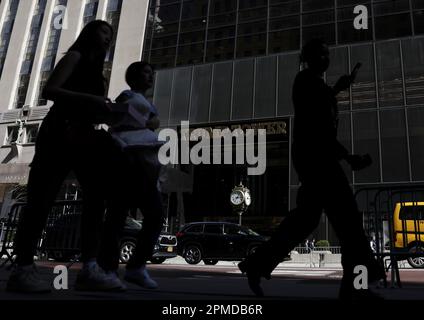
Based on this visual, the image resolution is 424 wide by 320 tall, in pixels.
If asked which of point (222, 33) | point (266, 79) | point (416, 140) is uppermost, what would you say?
point (222, 33)

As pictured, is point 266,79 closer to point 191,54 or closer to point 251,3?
point 191,54

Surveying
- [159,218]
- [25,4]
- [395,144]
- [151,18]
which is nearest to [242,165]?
[395,144]

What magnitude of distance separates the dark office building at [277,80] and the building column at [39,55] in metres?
10.6

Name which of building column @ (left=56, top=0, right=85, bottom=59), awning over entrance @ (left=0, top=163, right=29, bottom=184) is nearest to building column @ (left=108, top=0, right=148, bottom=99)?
building column @ (left=56, top=0, right=85, bottom=59)

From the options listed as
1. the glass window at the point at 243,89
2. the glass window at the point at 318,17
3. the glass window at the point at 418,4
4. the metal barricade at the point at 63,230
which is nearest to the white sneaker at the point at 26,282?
the metal barricade at the point at 63,230

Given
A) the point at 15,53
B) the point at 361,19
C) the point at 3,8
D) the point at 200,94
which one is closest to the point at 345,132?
the point at 361,19

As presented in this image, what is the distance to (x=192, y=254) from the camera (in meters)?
14.4

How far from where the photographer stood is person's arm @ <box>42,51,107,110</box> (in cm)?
278

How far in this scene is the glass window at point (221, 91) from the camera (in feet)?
79.1

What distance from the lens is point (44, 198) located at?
2.89 m

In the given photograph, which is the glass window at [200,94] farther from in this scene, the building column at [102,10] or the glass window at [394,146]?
the building column at [102,10]

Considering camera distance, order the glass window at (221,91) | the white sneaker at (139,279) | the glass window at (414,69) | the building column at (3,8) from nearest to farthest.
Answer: the white sneaker at (139,279), the glass window at (414,69), the glass window at (221,91), the building column at (3,8)

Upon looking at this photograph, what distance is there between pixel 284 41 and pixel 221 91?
190 inches
